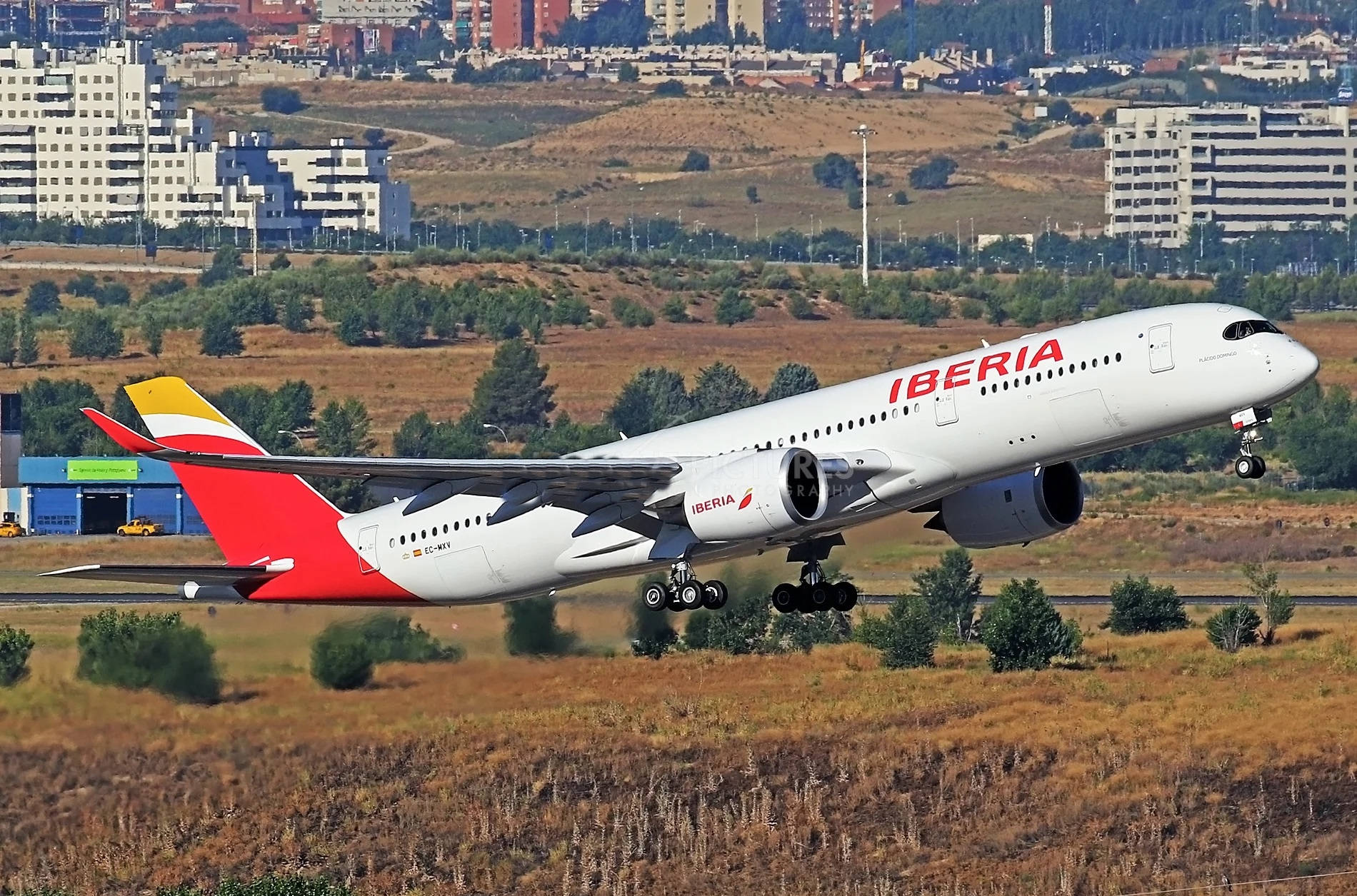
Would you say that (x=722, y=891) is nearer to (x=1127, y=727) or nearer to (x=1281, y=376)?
(x=1127, y=727)

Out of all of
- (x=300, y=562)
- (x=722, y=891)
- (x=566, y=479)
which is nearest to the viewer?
(x=566, y=479)

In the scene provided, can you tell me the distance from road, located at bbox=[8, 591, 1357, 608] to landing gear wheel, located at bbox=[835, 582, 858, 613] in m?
48.1

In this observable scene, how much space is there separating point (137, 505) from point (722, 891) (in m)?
76.2

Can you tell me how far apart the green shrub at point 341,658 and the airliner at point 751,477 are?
184cm

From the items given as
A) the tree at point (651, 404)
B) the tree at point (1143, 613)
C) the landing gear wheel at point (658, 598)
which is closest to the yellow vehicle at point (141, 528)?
the tree at point (651, 404)

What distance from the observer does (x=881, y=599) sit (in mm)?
111688

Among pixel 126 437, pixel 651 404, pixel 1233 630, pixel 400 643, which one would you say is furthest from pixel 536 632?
pixel 651 404

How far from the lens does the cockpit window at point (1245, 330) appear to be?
178 ft

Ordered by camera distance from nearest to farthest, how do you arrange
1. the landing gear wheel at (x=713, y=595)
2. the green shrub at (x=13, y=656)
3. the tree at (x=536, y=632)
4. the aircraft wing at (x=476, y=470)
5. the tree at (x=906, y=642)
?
the aircraft wing at (x=476, y=470)
the landing gear wheel at (x=713, y=595)
the tree at (x=536, y=632)
the green shrub at (x=13, y=656)
the tree at (x=906, y=642)

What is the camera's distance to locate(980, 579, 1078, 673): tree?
92500 millimetres

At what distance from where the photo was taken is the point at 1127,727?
8544 centimetres

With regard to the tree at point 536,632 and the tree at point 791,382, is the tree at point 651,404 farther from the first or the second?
the tree at point 536,632

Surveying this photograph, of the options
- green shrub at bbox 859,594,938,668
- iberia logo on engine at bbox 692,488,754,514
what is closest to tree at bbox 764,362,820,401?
green shrub at bbox 859,594,938,668

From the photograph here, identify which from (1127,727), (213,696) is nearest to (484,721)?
(213,696)
